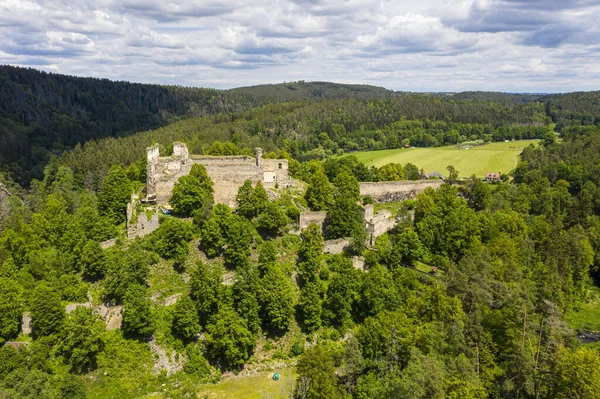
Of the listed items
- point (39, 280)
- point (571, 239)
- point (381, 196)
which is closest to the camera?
point (39, 280)

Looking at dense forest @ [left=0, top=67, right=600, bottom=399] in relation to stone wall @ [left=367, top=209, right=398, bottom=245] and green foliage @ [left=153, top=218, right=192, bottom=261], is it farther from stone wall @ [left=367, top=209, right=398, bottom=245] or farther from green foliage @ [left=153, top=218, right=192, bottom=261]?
stone wall @ [left=367, top=209, right=398, bottom=245]

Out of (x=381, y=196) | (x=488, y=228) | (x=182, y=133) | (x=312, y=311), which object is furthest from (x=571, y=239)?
(x=182, y=133)

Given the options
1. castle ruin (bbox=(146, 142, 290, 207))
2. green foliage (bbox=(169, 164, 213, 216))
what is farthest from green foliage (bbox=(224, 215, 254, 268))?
castle ruin (bbox=(146, 142, 290, 207))

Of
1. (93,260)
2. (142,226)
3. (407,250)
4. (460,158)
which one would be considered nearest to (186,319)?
(93,260)

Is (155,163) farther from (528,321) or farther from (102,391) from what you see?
(528,321)

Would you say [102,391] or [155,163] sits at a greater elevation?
[155,163]

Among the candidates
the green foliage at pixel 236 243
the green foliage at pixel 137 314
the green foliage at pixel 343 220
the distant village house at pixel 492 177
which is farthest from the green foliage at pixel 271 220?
the distant village house at pixel 492 177

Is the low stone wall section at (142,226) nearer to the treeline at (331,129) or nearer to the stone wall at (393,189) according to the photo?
the stone wall at (393,189)

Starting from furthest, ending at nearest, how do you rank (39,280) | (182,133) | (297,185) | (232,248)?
(182,133) < (297,185) < (232,248) < (39,280)
